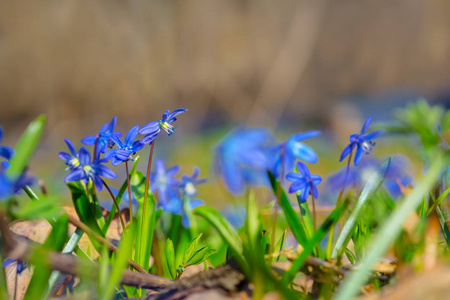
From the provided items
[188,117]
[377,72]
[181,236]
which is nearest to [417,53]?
[377,72]

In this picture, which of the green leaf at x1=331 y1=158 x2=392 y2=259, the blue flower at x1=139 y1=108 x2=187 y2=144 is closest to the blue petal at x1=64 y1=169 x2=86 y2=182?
the blue flower at x1=139 y1=108 x2=187 y2=144

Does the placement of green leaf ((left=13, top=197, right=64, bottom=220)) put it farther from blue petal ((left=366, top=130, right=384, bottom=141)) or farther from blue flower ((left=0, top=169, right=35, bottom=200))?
blue petal ((left=366, top=130, right=384, bottom=141))

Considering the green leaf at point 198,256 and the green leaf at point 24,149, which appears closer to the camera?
the green leaf at point 24,149

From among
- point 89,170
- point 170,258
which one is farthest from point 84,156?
point 170,258

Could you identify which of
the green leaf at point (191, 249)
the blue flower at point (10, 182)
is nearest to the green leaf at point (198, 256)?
the green leaf at point (191, 249)

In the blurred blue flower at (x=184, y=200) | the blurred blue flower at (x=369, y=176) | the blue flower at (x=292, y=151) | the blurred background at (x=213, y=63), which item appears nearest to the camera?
the blue flower at (x=292, y=151)

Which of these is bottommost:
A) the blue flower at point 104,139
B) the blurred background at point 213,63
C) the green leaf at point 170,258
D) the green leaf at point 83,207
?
the green leaf at point 170,258

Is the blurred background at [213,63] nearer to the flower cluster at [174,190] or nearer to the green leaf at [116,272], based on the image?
the flower cluster at [174,190]

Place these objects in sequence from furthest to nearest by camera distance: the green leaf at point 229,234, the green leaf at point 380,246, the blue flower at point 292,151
Answer: the blue flower at point 292,151, the green leaf at point 229,234, the green leaf at point 380,246

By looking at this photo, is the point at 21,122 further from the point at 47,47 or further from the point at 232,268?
the point at 232,268
